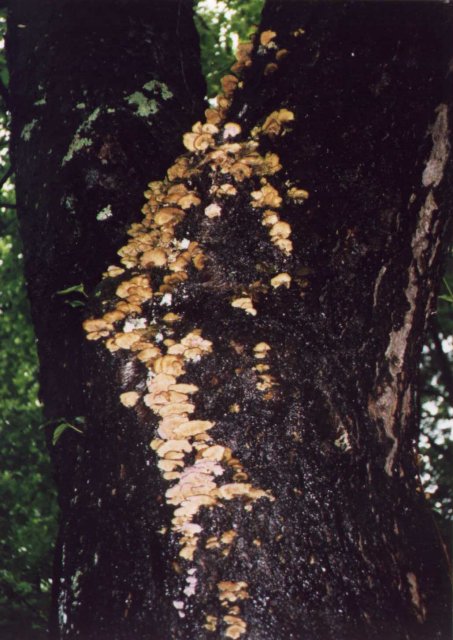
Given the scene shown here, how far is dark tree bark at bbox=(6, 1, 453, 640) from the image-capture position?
1351 millimetres

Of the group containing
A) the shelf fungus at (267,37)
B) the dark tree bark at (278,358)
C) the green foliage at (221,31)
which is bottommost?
the dark tree bark at (278,358)

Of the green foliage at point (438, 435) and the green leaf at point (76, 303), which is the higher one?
the green foliage at point (438, 435)

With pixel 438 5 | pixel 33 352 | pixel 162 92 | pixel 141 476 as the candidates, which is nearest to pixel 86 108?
pixel 162 92

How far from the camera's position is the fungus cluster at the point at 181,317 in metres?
1.42

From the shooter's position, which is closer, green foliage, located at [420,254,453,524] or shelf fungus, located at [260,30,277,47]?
shelf fungus, located at [260,30,277,47]

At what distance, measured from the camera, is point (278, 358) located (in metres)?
1.62

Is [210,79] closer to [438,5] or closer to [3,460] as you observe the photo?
[438,5]

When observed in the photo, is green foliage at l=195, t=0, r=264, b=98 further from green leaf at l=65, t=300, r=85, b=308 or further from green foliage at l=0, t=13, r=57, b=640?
green leaf at l=65, t=300, r=85, b=308

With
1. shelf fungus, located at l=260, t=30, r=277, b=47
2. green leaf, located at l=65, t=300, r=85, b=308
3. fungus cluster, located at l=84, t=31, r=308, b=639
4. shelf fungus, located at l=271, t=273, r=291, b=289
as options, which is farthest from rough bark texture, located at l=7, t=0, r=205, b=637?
shelf fungus, located at l=271, t=273, r=291, b=289

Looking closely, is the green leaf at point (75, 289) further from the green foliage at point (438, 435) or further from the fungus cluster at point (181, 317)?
the green foliage at point (438, 435)

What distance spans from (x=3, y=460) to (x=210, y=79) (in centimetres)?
502

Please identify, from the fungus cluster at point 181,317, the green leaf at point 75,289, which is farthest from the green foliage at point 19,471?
the fungus cluster at point 181,317

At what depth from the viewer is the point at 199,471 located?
1.46m

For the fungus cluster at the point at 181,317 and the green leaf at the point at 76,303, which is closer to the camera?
the fungus cluster at the point at 181,317
